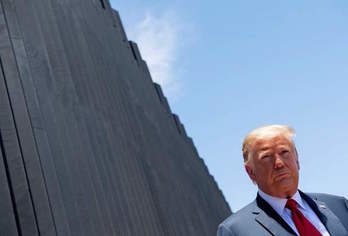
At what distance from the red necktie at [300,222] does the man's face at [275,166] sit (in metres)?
0.04

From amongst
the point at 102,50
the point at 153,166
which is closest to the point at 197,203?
the point at 153,166

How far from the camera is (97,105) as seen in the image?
212 inches

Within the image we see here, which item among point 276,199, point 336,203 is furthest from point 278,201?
point 336,203

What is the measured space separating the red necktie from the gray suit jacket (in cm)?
4

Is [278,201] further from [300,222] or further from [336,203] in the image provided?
[336,203]

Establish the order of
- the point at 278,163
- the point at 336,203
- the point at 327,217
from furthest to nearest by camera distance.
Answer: the point at 336,203
the point at 327,217
the point at 278,163

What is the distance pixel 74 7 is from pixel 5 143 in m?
3.13

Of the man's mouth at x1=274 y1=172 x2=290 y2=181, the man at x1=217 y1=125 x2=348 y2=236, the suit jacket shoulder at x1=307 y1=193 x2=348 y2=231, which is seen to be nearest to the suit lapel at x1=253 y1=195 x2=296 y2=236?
the man at x1=217 y1=125 x2=348 y2=236

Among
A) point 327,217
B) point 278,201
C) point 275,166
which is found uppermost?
point 275,166

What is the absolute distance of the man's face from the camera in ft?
6.68

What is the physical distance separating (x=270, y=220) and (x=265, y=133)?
A: 13.5 inches

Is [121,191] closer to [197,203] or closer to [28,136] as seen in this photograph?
[28,136]

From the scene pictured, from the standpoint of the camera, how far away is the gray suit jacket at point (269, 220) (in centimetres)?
206

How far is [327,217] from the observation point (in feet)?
7.05
